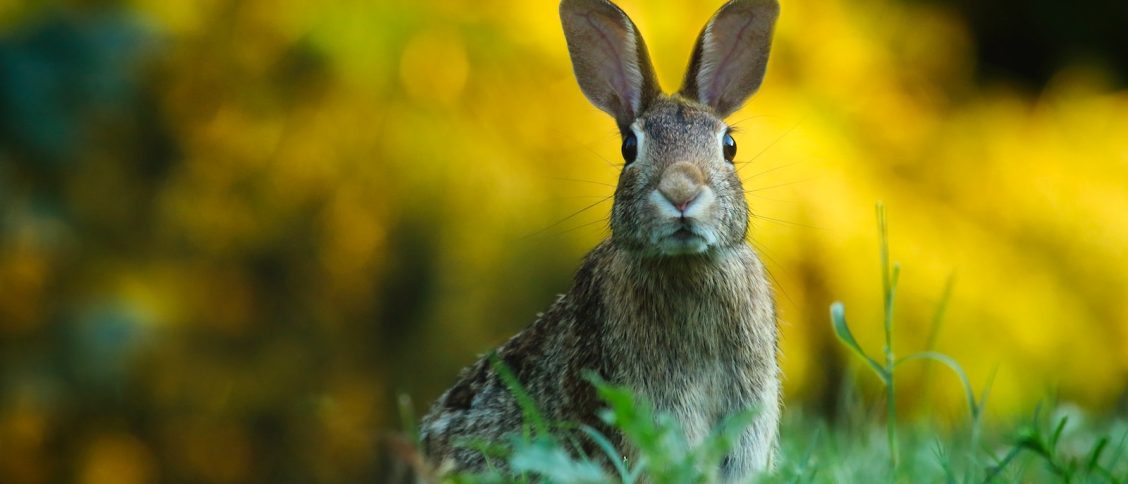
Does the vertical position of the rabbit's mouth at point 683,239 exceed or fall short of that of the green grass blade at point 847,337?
it exceeds it

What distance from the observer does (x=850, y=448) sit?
10.2ft

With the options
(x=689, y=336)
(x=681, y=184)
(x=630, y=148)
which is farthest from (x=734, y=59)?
(x=689, y=336)

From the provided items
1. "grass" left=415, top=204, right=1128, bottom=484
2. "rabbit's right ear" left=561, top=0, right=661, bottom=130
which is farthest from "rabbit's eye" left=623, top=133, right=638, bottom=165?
"grass" left=415, top=204, right=1128, bottom=484

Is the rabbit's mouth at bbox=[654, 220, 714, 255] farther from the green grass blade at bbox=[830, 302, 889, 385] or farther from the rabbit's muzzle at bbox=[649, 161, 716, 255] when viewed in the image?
the green grass blade at bbox=[830, 302, 889, 385]

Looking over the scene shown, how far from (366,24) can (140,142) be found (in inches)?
51.0

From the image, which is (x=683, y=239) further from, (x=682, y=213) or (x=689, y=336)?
(x=689, y=336)

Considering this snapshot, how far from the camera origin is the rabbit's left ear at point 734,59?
282 cm

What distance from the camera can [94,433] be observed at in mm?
4977

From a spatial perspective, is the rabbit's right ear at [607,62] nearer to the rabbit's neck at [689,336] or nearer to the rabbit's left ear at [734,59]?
the rabbit's left ear at [734,59]

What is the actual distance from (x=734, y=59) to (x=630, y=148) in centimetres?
36

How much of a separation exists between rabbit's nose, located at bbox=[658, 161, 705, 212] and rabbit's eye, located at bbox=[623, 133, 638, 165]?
0.19 metres

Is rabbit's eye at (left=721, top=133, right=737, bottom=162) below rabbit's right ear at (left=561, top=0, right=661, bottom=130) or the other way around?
below

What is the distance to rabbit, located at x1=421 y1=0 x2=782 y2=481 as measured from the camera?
8.20 ft

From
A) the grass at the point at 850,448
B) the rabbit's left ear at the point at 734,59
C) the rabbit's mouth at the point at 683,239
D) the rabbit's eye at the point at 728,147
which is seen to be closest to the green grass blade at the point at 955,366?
the grass at the point at 850,448
